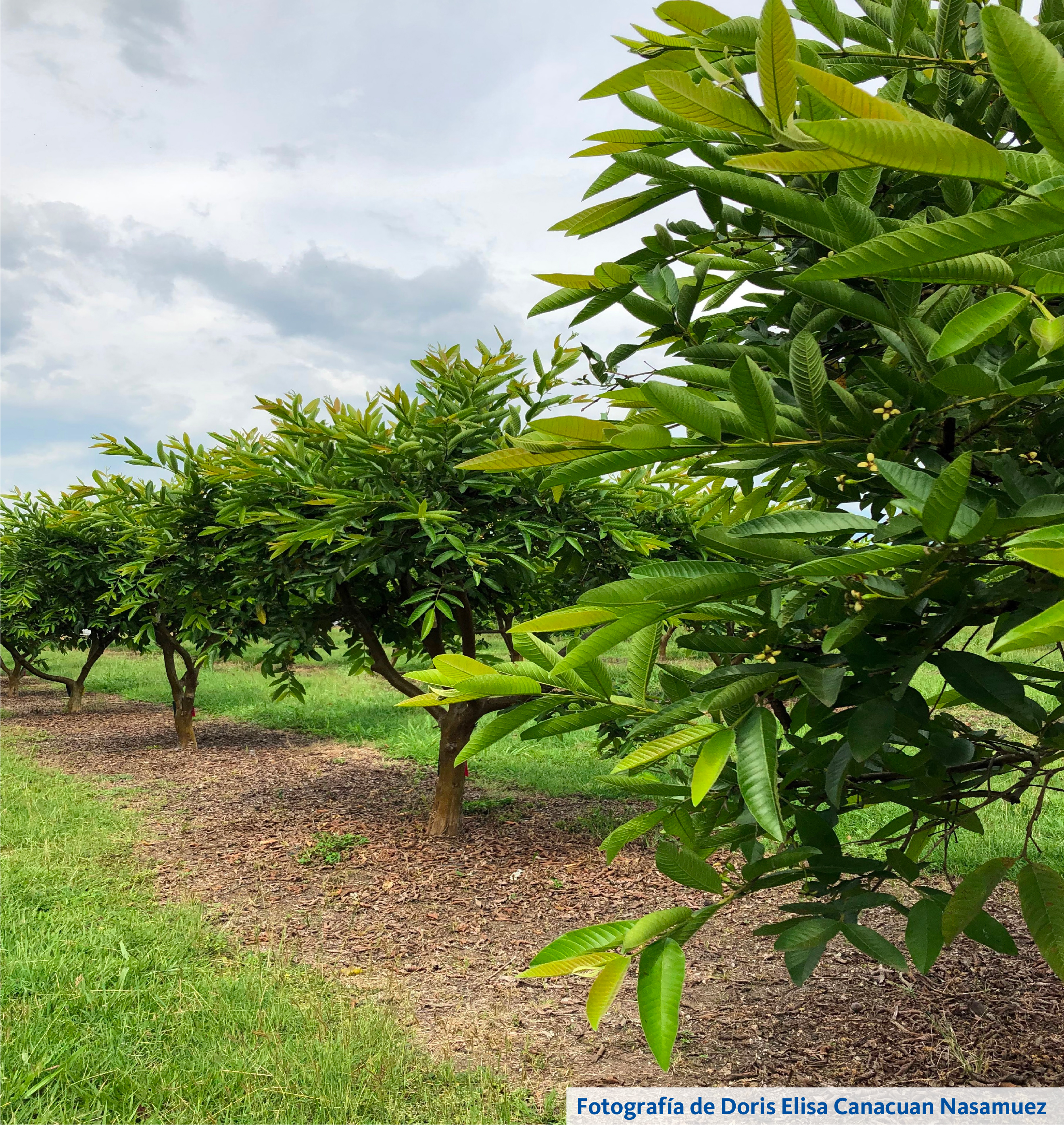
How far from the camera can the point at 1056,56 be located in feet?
1.71

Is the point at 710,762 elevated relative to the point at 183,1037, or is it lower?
elevated

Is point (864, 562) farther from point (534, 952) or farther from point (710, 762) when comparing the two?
point (534, 952)

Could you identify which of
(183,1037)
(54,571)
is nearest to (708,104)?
(183,1037)

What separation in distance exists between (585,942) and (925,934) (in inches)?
25.1

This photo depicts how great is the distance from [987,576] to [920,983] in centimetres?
292

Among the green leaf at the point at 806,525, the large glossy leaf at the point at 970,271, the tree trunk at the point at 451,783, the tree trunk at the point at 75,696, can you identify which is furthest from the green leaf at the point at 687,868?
the tree trunk at the point at 75,696

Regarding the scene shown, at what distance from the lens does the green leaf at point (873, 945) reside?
3.75ft

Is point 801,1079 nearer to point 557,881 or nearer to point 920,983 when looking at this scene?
point 920,983

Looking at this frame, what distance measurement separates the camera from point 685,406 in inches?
32.6

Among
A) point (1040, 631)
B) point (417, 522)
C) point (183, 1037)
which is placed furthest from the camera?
point (417, 522)

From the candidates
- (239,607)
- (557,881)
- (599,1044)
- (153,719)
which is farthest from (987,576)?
(153,719)

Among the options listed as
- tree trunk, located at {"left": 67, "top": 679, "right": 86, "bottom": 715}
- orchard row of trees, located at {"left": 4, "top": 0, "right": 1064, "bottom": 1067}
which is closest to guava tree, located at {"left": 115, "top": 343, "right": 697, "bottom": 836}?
orchard row of trees, located at {"left": 4, "top": 0, "right": 1064, "bottom": 1067}

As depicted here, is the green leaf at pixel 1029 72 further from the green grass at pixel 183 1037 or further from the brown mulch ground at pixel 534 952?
the brown mulch ground at pixel 534 952

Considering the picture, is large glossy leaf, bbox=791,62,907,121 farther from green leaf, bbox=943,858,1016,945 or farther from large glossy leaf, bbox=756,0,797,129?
green leaf, bbox=943,858,1016,945
